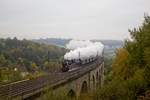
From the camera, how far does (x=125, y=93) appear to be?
26.0 m

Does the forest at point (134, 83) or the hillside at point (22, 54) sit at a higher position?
the forest at point (134, 83)

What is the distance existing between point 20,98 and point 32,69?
86795mm

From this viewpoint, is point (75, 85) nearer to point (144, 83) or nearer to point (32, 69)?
point (144, 83)

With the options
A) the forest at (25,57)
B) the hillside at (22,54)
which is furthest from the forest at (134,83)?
the hillside at (22,54)

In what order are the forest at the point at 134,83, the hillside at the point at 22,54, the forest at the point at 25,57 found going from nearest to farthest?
the forest at the point at 134,83 → the forest at the point at 25,57 → the hillside at the point at 22,54

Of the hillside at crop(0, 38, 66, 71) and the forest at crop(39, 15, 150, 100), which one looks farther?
the hillside at crop(0, 38, 66, 71)

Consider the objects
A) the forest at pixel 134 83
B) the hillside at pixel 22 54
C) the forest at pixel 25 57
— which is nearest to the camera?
the forest at pixel 134 83

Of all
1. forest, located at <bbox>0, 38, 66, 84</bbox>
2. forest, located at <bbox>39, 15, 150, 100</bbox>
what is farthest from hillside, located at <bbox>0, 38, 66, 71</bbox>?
forest, located at <bbox>39, 15, 150, 100</bbox>

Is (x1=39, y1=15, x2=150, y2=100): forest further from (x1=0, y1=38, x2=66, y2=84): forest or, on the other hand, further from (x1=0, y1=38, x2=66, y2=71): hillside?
(x1=0, y1=38, x2=66, y2=71): hillside

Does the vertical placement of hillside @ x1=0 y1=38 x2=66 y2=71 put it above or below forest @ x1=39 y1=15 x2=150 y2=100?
below

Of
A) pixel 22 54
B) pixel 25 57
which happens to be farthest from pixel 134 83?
pixel 22 54

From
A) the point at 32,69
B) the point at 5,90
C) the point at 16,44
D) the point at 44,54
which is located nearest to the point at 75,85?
the point at 5,90

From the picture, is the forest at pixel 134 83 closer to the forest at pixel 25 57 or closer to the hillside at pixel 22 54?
the forest at pixel 25 57

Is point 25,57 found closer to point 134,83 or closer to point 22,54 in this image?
point 22,54
